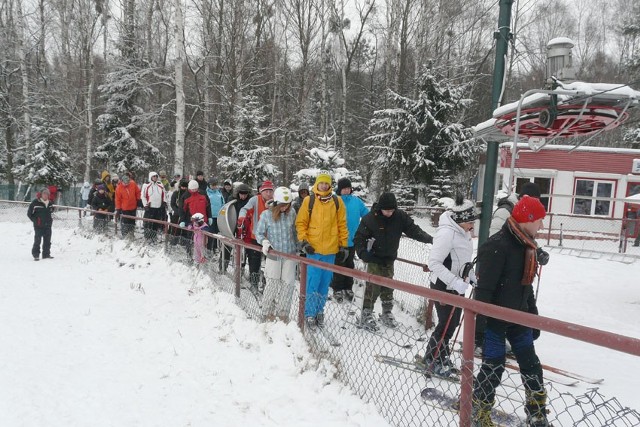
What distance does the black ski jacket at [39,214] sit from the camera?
10.1m

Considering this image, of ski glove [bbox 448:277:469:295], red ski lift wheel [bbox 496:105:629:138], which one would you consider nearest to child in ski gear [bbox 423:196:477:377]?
ski glove [bbox 448:277:469:295]

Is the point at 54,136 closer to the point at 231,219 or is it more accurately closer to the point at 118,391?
the point at 231,219

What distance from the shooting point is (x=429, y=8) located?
24844 millimetres

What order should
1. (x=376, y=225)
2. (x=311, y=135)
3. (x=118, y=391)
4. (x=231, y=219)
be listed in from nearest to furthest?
(x=118, y=391) → (x=376, y=225) → (x=231, y=219) → (x=311, y=135)

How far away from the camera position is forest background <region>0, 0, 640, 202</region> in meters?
19.3

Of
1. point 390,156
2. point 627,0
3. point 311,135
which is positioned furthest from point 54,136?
point 627,0

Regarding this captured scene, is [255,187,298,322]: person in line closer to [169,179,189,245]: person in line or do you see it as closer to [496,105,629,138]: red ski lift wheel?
[496,105,629,138]: red ski lift wheel

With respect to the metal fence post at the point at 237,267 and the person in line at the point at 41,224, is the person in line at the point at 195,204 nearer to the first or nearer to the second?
the metal fence post at the point at 237,267

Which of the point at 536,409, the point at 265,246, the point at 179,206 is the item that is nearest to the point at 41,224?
the point at 179,206

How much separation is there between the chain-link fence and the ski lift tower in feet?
6.65

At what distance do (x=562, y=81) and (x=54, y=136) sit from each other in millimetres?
22894

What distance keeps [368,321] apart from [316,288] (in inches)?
28.8

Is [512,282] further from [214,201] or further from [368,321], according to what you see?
[214,201]

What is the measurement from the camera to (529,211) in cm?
298
